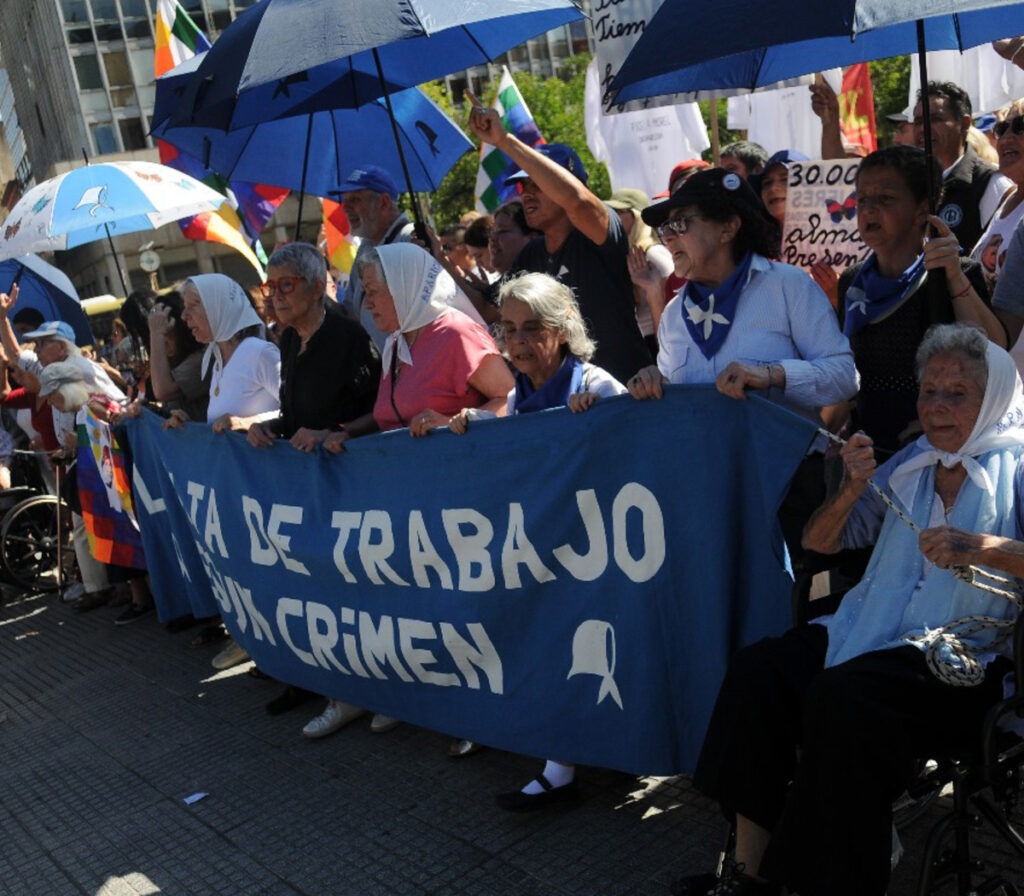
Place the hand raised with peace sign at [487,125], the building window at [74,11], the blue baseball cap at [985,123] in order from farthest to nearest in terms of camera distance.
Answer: the building window at [74,11] → the blue baseball cap at [985,123] → the hand raised with peace sign at [487,125]

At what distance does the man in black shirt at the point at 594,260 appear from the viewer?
15.8 ft

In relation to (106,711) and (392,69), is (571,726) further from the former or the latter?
(392,69)

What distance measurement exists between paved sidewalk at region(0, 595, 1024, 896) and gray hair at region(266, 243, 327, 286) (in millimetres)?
2033

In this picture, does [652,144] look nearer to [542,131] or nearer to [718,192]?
[718,192]

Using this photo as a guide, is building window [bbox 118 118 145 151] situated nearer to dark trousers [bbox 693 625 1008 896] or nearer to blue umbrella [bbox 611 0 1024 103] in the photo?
blue umbrella [bbox 611 0 1024 103]

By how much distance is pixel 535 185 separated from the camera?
5.04 meters

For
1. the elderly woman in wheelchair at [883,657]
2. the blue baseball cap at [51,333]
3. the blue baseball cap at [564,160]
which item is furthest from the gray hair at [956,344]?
the blue baseball cap at [51,333]

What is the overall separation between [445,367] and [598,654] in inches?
53.3

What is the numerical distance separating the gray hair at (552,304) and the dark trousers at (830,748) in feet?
4.59

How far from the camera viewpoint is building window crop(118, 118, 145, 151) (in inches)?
2254

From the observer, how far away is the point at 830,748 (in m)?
2.74

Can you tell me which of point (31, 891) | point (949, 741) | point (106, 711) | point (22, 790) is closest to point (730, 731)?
point (949, 741)

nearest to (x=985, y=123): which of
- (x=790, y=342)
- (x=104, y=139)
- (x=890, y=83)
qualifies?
(x=790, y=342)

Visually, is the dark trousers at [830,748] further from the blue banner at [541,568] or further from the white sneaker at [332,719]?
the white sneaker at [332,719]
